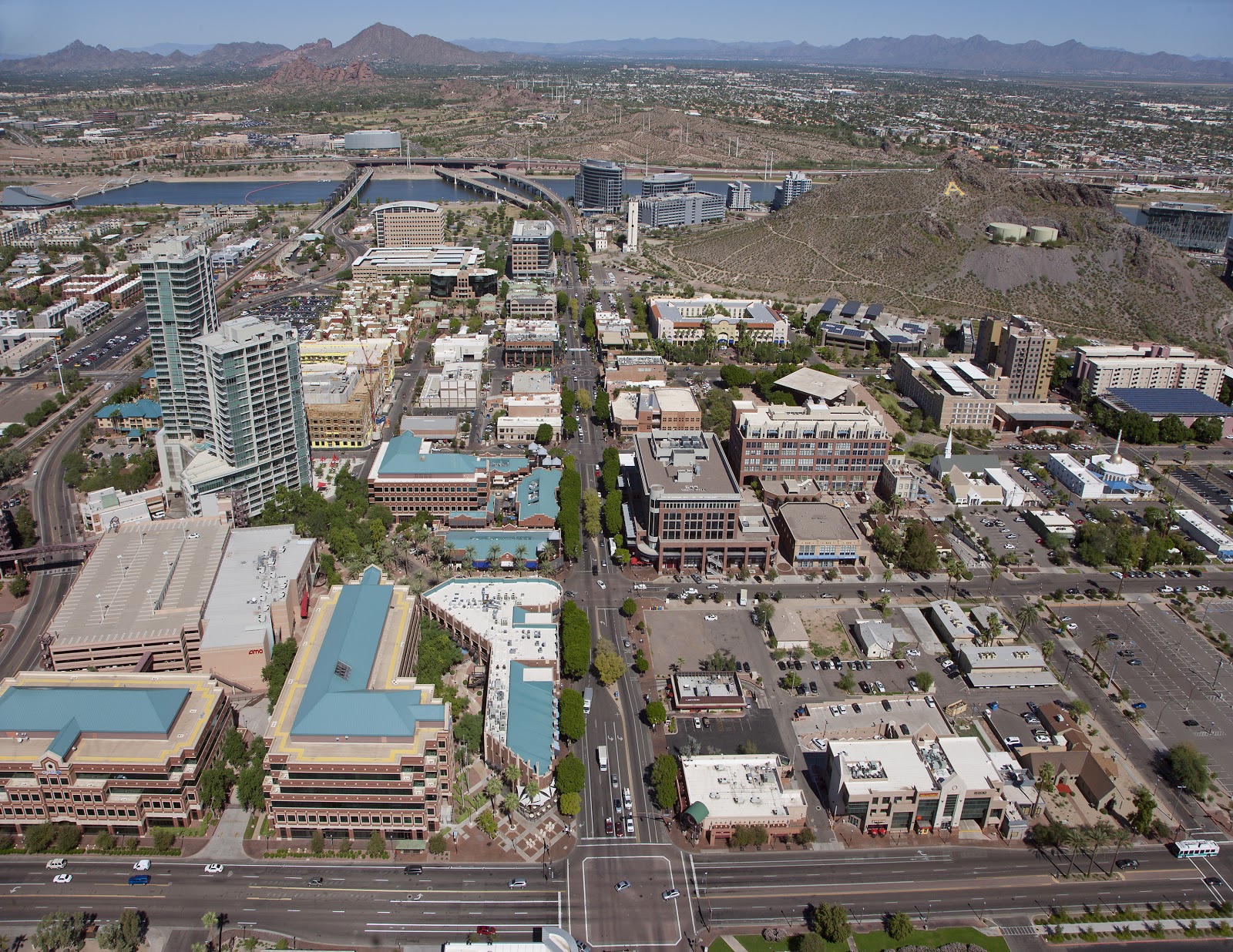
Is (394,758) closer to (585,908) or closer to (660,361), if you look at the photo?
(585,908)

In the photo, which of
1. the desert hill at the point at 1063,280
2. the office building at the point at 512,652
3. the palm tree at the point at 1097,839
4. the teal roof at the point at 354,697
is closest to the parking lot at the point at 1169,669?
the palm tree at the point at 1097,839

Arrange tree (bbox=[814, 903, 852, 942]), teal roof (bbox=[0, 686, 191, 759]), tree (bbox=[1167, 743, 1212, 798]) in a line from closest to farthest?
tree (bbox=[814, 903, 852, 942])
teal roof (bbox=[0, 686, 191, 759])
tree (bbox=[1167, 743, 1212, 798])

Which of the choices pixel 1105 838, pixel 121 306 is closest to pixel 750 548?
pixel 1105 838

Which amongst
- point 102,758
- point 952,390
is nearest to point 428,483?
point 102,758

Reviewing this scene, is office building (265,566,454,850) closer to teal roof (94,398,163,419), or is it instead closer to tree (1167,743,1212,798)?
tree (1167,743,1212,798)

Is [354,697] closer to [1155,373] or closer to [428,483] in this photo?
[428,483]

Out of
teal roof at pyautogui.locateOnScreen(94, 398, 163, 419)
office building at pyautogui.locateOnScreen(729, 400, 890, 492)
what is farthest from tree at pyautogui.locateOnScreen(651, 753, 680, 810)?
teal roof at pyautogui.locateOnScreen(94, 398, 163, 419)

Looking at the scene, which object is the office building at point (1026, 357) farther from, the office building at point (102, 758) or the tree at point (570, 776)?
the office building at point (102, 758)

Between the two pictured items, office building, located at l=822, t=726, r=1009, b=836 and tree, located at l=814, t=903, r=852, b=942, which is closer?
tree, located at l=814, t=903, r=852, b=942
